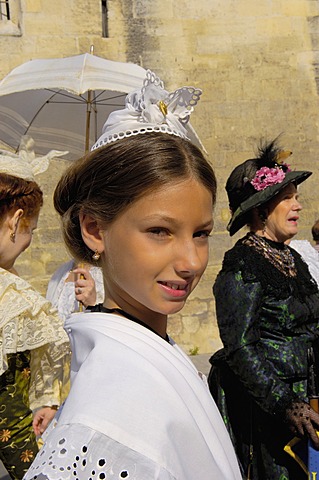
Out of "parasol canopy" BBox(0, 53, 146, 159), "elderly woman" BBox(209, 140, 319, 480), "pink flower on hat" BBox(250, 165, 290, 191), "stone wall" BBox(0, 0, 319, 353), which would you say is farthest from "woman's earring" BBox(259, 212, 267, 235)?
"stone wall" BBox(0, 0, 319, 353)

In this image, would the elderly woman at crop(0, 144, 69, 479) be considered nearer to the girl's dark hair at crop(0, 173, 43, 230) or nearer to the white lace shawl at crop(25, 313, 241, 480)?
the girl's dark hair at crop(0, 173, 43, 230)

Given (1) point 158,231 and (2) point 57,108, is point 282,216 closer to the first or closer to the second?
(1) point 158,231

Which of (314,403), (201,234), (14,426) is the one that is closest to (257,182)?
(314,403)

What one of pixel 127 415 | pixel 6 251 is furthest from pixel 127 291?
pixel 6 251

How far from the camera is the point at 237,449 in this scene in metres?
2.74

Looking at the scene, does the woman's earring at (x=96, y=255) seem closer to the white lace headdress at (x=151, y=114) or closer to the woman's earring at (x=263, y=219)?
the white lace headdress at (x=151, y=114)

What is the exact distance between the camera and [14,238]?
8.07ft

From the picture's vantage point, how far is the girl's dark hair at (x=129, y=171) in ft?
4.29

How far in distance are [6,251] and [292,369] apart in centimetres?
114

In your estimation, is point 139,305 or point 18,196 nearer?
point 139,305

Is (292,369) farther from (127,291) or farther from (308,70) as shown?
(308,70)

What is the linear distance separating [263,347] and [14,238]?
1.01 metres

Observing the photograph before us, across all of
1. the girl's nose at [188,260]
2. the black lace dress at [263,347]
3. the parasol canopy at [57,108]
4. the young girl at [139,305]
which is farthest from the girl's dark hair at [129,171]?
the parasol canopy at [57,108]

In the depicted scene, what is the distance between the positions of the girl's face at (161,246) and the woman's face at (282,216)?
154 cm
